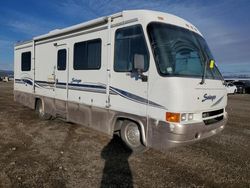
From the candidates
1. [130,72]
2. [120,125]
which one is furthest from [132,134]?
[130,72]

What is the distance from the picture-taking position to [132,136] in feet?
19.6

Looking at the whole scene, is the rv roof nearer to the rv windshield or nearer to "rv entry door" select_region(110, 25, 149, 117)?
the rv windshield

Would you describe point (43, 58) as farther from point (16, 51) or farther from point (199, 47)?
point (199, 47)

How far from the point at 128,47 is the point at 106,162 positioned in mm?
2527

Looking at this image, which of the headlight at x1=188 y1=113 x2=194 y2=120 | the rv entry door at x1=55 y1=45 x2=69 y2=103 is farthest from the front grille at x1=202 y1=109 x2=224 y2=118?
the rv entry door at x1=55 y1=45 x2=69 y2=103

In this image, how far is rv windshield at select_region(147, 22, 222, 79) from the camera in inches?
202

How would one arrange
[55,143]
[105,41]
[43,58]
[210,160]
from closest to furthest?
[210,160] → [105,41] → [55,143] → [43,58]

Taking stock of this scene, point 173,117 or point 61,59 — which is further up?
point 61,59

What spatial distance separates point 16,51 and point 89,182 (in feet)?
28.5

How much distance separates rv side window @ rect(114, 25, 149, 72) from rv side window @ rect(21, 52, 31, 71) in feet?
17.9

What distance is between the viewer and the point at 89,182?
181 inches

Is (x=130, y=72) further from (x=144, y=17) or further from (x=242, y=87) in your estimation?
(x=242, y=87)

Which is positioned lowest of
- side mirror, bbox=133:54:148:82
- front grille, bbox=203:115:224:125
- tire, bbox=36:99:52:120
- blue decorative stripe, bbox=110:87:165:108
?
tire, bbox=36:99:52:120

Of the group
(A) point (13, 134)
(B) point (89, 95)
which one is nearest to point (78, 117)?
(B) point (89, 95)
